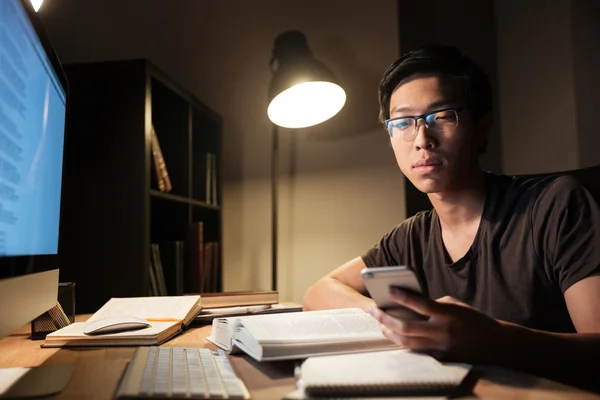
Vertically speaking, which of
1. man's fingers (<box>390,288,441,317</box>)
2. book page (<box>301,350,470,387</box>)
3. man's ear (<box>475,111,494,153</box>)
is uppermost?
man's ear (<box>475,111,494,153</box>)

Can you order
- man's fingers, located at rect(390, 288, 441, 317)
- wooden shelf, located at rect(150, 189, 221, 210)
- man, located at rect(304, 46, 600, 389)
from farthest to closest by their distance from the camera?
wooden shelf, located at rect(150, 189, 221, 210)
man, located at rect(304, 46, 600, 389)
man's fingers, located at rect(390, 288, 441, 317)

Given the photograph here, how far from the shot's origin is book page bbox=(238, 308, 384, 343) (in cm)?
67

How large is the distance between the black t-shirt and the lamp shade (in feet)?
2.84

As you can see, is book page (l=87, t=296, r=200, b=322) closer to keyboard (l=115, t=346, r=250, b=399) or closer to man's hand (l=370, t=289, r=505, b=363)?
keyboard (l=115, t=346, r=250, b=399)

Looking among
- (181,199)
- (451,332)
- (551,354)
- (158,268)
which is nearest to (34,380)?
(451,332)

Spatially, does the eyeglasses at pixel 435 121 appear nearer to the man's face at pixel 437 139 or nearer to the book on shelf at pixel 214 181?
the man's face at pixel 437 139

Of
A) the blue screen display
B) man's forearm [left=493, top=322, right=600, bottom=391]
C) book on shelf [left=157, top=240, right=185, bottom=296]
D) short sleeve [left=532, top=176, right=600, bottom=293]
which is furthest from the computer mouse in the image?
book on shelf [left=157, top=240, right=185, bottom=296]

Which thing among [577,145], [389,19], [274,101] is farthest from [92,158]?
[577,145]

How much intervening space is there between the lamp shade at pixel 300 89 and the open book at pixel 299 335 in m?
1.15

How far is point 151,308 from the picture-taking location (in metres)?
1.10

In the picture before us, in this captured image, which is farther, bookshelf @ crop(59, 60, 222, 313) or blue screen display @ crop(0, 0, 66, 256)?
bookshelf @ crop(59, 60, 222, 313)

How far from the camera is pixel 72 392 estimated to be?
1.82ft

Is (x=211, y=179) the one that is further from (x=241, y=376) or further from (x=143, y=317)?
(x=241, y=376)

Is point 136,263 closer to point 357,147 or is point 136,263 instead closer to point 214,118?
point 214,118
